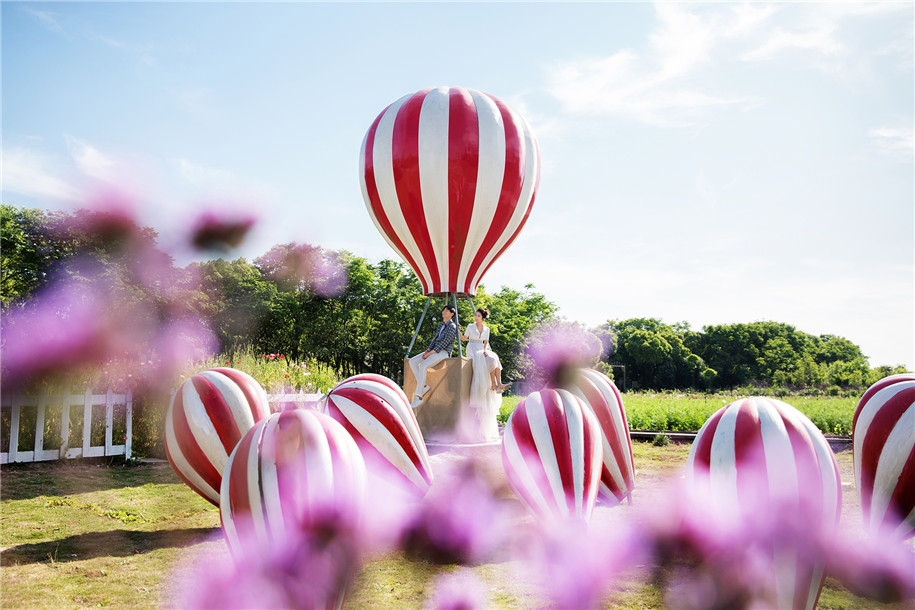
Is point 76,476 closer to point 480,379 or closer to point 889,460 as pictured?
point 480,379

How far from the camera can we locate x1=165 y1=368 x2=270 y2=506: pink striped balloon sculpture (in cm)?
499

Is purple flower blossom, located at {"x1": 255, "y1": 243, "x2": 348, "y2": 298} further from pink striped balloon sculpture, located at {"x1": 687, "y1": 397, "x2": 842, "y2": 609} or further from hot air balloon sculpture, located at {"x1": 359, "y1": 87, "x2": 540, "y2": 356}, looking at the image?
pink striped balloon sculpture, located at {"x1": 687, "y1": 397, "x2": 842, "y2": 609}

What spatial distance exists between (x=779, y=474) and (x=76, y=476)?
7607 millimetres

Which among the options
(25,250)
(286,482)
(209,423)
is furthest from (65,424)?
(25,250)

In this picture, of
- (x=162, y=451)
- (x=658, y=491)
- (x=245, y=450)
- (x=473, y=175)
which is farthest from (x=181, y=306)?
(x=245, y=450)

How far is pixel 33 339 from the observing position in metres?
8.52

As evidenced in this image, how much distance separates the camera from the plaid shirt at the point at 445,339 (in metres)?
8.88

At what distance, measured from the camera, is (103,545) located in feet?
16.1

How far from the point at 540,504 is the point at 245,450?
2.10 meters

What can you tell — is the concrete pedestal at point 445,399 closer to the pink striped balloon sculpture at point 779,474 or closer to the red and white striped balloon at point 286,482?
the pink striped balloon sculpture at point 779,474

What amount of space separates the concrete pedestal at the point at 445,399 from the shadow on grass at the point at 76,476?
3.05 meters

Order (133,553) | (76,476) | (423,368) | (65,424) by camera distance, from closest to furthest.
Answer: (133,553) < (76,476) < (65,424) < (423,368)

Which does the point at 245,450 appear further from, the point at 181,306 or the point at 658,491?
the point at 181,306

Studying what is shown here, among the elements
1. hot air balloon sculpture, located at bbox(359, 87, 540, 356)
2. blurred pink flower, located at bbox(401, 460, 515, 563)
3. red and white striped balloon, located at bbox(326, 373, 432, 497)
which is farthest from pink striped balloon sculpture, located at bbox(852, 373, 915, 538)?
hot air balloon sculpture, located at bbox(359, 87, 540, 356)
